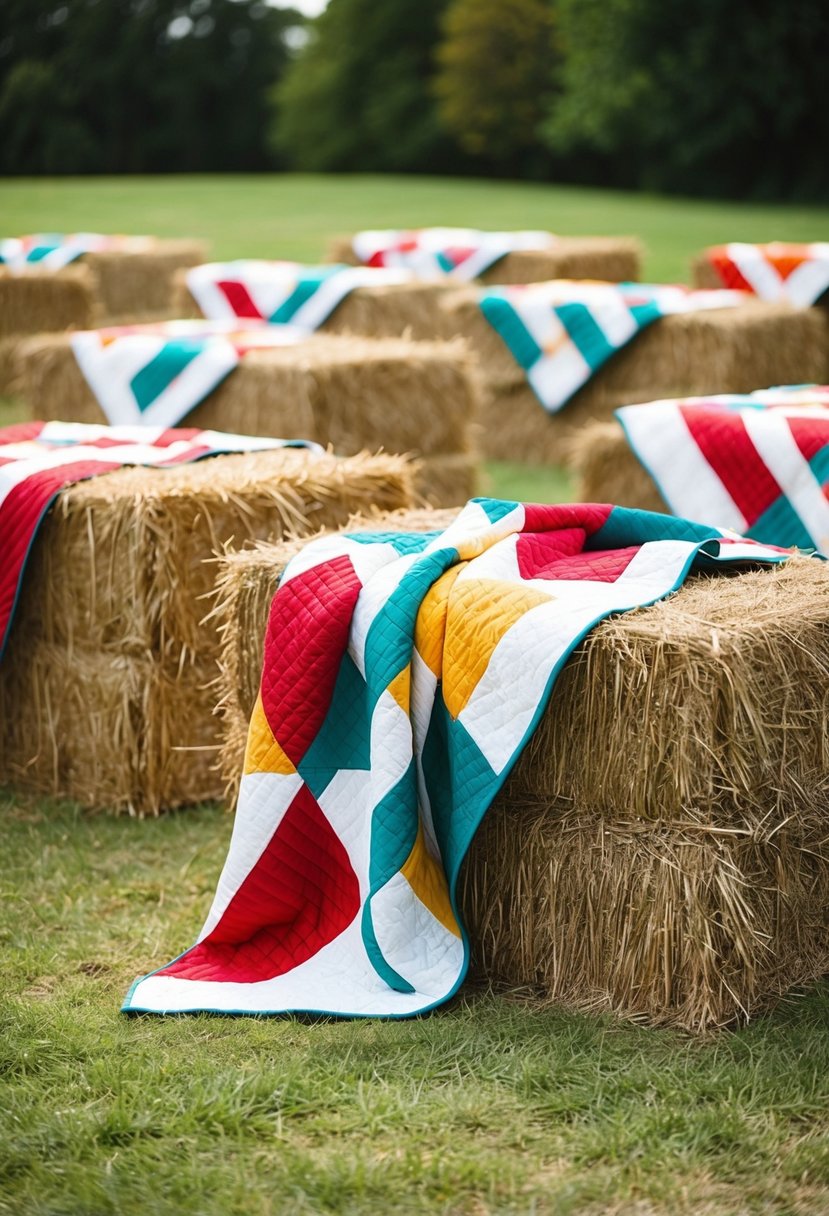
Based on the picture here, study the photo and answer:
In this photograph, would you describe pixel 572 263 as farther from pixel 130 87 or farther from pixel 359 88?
pixel 359 88

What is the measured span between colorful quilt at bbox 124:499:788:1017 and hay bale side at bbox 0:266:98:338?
6999 millimetres

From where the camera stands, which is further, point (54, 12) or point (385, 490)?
point (54, 12)

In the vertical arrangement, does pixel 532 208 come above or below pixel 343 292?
below

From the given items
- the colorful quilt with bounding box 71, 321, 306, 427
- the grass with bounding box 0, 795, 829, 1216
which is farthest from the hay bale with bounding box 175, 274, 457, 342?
the grass with bounding box 0, 795, 829, 1216

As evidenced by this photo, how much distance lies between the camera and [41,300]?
910 cm

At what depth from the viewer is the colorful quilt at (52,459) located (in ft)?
11.1

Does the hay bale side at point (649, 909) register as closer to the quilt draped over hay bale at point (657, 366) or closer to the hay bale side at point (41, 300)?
the quilt draped over hay bale at point (657, 366)

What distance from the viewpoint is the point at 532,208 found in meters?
18.7

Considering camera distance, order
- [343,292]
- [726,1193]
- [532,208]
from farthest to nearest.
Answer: [532,208] < [343,292] < [726,1193]

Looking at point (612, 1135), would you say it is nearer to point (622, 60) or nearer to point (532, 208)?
point (532, 208)

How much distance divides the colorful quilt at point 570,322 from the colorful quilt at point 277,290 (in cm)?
77

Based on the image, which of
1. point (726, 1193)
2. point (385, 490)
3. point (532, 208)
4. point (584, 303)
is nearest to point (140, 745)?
point (385, 490)

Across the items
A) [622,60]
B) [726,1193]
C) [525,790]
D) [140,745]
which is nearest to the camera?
[726,1193]

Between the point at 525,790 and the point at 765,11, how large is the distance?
80.3 feet
